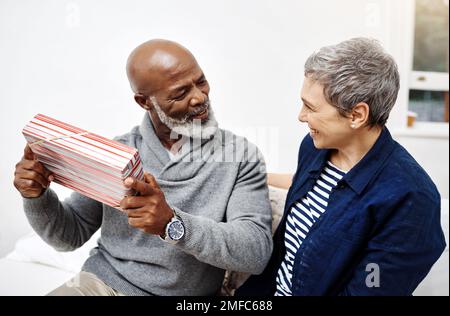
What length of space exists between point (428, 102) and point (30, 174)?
2334mm

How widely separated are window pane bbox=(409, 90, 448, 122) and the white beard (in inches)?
69.3

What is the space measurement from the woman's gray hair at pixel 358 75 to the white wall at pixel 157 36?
1.30 meters

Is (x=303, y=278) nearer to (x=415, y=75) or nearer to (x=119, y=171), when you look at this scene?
(x=119, y=171)

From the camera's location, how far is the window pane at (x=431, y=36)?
99.7 inches

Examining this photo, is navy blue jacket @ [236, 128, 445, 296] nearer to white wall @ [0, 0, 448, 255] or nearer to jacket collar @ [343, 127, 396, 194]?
jacket collar @ [343, 127, 396, 194]

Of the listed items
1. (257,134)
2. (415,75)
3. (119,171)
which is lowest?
(257,134)

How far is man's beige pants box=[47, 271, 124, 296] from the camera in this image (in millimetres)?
1307

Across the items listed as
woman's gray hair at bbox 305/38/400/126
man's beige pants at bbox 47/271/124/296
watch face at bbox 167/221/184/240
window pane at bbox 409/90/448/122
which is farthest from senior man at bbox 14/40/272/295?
window pane at bbox 409/90/448/122

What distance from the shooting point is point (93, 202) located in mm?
1428

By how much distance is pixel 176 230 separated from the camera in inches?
42.5

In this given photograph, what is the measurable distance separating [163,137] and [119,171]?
0.51 meters

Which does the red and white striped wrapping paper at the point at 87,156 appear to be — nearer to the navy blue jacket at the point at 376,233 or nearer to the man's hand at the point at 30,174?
the man's hand at the point at 30,174

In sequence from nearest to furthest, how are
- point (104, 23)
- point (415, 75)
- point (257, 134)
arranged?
point (104, 23)
point (257, 134)
point (415, 75)
